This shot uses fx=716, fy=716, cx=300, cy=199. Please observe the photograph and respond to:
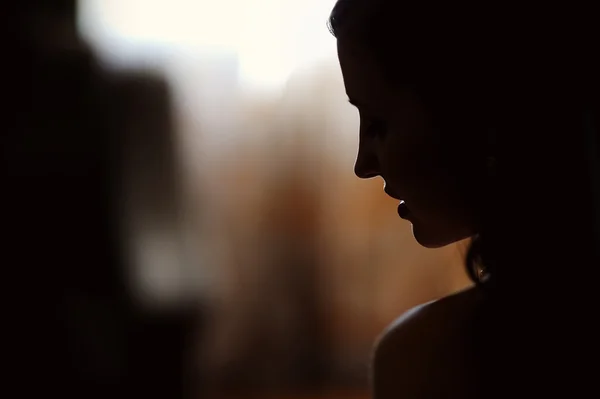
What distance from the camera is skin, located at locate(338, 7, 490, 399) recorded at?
0.47 metres

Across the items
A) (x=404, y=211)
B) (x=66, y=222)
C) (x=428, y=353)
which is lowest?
(x=428, y=353)

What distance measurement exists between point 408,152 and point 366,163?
4cm

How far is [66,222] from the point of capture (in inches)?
63.7

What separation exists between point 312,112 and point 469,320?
1.66 meters

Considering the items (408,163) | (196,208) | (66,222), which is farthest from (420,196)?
(196,208)

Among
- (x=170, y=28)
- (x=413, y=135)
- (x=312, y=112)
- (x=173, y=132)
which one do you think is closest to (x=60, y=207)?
(x=173, y=132)

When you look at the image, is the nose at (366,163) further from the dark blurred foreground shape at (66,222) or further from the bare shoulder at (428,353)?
the dark blurred foreground shape at (66,222)

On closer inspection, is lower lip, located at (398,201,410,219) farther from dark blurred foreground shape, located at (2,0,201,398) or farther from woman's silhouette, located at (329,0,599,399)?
dark blurred foreground shape, located at (2,0,201,398)

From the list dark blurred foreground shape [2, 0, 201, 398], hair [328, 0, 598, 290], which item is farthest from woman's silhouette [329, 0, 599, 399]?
dark blurred foreground shape [2, 0, 201, 398]

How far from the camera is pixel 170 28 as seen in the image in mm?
1985

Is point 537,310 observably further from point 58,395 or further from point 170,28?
point 170,28

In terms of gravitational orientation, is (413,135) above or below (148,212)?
below

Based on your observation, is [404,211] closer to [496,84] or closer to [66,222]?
[496,84]

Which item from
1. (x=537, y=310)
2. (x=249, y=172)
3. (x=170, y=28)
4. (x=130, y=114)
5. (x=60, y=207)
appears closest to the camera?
(x=537, y=310)
